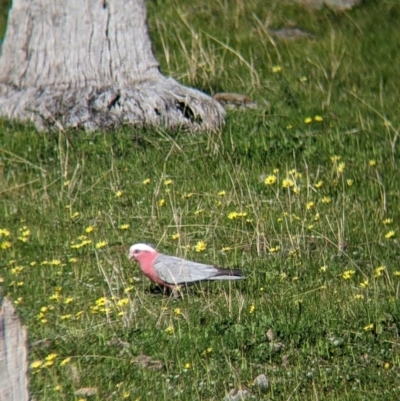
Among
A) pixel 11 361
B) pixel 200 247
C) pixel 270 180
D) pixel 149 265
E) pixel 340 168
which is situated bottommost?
pixel 340 168

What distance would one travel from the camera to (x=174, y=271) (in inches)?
266

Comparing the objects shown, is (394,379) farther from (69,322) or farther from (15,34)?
(15,34)

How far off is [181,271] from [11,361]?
2132mm

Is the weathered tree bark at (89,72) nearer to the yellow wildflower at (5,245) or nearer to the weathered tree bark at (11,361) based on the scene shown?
the yellow wildflower at (5,245)

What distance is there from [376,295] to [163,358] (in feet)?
4.87

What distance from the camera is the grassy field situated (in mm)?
5906

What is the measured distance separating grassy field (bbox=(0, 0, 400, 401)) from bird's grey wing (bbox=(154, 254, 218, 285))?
138 mm

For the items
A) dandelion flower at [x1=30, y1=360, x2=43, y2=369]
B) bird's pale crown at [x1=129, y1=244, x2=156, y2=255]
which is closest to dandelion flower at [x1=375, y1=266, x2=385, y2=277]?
bird's pale crown at [x1=129, y1=244, x2=156, y2=255]

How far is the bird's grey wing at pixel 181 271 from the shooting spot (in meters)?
6.68

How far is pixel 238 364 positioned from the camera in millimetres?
5914

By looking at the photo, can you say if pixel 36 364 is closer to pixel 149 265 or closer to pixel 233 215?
pixel 149 265

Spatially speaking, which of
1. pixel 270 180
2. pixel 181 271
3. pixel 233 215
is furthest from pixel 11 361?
pixel 270 180

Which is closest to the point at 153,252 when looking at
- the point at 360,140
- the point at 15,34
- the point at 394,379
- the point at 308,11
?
the point at 394,379

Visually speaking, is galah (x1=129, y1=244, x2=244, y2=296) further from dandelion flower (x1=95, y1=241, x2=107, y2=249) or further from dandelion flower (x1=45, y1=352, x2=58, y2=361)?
dandelion flower (x1=45, y1=352, x2=58, y2=361)
